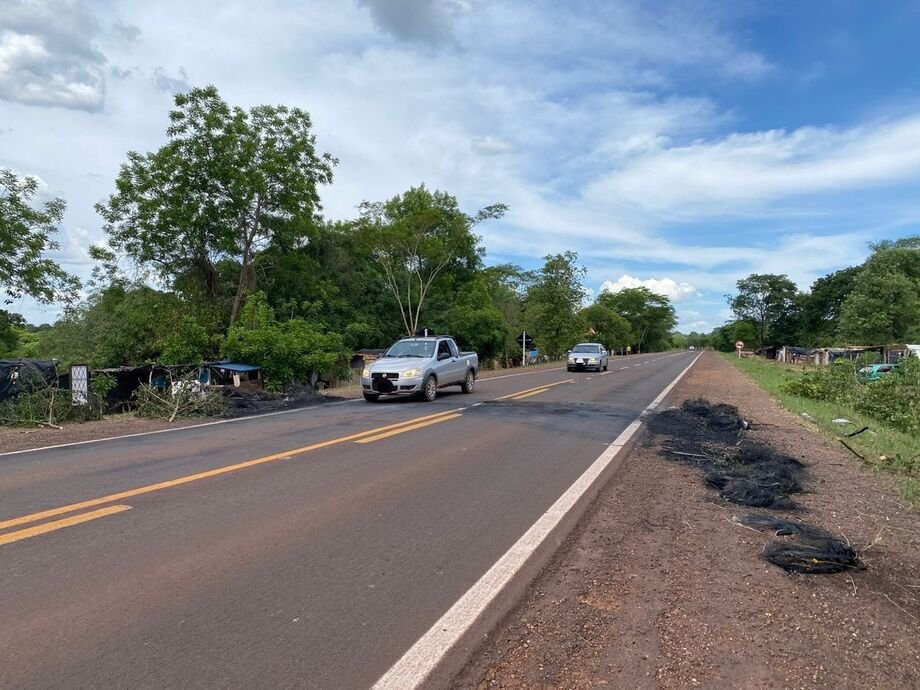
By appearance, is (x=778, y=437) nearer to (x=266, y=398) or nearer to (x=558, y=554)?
(x=558, y=554)

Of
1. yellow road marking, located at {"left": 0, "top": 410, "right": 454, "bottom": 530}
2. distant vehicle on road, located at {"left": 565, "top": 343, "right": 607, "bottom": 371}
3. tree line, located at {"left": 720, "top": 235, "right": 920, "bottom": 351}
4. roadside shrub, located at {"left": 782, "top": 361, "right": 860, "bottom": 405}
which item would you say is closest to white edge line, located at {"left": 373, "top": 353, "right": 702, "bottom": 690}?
yellow road marking, located at {"left": 0, "top": 410, "right": 454, "bottom": 530}

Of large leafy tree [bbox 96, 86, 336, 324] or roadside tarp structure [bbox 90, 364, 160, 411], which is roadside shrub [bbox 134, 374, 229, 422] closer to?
roadside tarp structure [bbox 90, 364, 160, 411]

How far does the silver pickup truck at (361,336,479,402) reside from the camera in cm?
1638

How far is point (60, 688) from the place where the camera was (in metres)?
2.93

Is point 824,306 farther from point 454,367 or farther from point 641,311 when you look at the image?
point 454,367

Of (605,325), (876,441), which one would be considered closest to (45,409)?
(876,441)

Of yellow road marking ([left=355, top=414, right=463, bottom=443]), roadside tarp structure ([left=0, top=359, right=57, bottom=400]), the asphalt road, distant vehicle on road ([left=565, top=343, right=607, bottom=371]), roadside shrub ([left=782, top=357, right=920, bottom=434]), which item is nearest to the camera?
the asphalt road

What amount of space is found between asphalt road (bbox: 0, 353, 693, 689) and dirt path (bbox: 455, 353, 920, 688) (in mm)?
641

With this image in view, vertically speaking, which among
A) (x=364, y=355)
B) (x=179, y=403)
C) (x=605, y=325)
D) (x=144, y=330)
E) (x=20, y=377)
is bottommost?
(x=179, y=403)

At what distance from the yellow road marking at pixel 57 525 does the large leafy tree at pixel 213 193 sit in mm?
26268

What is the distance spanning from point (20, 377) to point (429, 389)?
31.2ft

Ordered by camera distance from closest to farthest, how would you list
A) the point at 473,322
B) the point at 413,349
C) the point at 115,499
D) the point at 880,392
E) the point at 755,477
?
the point at 115,499 < the point at 755,477 < the point at 880,392 < the point at 413,349 < the point at 473,322

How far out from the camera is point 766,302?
108 m

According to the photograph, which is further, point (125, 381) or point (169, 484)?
point (125, 381)
